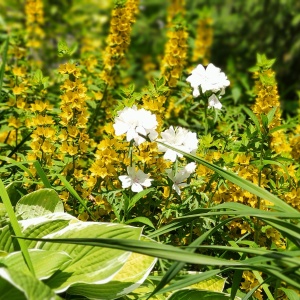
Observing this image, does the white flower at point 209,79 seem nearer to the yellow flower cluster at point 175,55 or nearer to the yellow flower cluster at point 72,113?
the yellow flower cluster at point 72,113

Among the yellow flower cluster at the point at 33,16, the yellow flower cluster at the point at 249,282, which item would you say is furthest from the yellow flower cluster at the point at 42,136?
the yellow flower cluster at the point at 33,16

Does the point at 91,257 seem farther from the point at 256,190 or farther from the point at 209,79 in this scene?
the point at 209,79

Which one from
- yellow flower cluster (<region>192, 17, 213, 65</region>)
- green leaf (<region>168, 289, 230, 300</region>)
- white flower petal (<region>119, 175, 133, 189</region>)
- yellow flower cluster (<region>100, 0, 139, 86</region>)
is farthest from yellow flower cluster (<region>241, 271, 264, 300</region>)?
yellow flower cluster (<region>192, 17, 213, 65</region>)

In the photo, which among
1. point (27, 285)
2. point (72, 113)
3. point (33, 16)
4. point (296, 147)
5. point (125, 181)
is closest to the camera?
point (27, 285)

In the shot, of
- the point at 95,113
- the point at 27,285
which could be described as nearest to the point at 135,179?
the point at 27,285

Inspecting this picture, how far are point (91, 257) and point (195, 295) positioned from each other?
0.34 meters

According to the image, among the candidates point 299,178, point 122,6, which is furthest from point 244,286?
point 122,6

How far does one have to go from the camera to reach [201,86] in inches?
86.7

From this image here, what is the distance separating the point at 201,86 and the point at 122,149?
1.19 ft

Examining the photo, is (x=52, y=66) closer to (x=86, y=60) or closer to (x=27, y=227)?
(x=86, y=60)

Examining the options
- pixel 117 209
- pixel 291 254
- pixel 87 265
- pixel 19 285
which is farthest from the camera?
pixel 117 209

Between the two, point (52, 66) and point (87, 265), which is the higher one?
point (52, 66)

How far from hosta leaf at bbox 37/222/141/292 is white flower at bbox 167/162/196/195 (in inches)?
11.5

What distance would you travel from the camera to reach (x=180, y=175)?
202 centimetres
